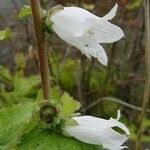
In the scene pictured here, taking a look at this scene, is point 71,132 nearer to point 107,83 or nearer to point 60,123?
point 60,123

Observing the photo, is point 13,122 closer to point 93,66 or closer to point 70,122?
point 70,122

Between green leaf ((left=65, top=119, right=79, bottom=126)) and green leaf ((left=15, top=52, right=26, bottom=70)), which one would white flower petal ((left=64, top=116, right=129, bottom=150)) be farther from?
green leaf ((left=15, top=52, right=26, bottom=70))

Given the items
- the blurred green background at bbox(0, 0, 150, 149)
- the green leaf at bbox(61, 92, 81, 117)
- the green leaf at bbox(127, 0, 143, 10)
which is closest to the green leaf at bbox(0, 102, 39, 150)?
the green leaf at bbox(61, 92, 81, 117)

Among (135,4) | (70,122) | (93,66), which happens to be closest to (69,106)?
(70,122)

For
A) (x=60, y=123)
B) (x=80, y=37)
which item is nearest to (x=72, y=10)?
(x=80, y=37)

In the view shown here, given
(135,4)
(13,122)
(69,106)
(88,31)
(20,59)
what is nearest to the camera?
(88,31)

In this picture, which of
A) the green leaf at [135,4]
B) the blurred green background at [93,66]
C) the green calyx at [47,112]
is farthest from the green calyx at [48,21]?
the green leaf at [135,4]
